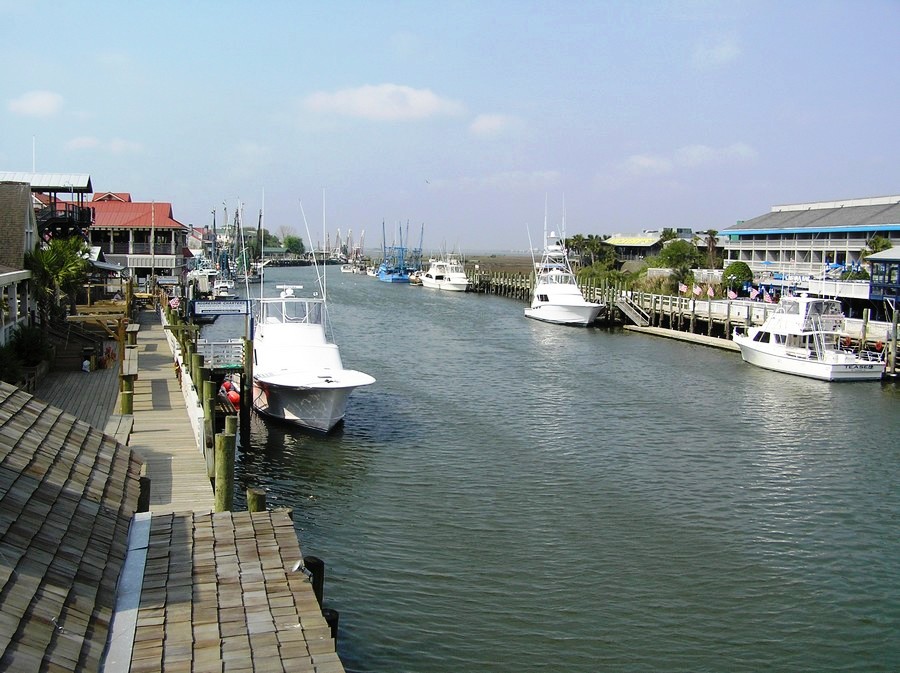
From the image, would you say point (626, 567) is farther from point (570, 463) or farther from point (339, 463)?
point (339, 463)

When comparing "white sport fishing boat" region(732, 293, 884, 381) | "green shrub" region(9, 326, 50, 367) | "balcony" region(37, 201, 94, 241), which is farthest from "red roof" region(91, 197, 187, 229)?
"white sport fishing boat" region(732, 293, 884, 381)

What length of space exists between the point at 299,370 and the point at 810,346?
25.0m

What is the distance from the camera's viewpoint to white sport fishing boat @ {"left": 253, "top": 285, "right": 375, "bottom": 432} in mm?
24719

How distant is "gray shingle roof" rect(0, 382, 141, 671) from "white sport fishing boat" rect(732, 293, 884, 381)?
3322 cm

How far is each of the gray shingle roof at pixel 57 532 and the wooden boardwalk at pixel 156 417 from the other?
3.62 meters

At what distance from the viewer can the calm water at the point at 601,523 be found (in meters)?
13.2

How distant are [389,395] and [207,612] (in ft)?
80.6

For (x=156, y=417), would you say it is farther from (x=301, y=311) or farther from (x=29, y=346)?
(x=301, y=311)

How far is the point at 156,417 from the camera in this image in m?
19.7

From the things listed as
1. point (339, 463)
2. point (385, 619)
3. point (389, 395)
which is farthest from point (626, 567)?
point (389, 395)

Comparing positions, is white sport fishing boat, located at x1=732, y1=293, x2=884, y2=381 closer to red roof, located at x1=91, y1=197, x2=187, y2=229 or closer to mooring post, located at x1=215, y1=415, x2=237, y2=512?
mooring post, located at x1=215, y1=415, x2=237, y2=512

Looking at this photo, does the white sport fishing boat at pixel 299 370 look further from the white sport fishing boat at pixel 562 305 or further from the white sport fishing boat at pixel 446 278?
the white sport fishing boat at pixel 446 278

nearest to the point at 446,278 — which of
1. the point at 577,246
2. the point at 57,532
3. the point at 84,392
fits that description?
the point at 577,246

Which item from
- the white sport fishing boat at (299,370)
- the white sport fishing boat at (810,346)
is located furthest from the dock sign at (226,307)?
the white sport fishing boat at (810,346)
